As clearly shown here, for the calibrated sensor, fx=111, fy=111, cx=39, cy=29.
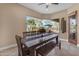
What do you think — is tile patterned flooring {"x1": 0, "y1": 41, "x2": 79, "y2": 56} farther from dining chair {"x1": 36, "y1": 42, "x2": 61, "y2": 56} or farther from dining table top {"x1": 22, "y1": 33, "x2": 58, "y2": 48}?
dining table top {"x1": 22, "y1": 33, "x2": 58, "y2": 48}

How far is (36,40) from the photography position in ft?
6.91

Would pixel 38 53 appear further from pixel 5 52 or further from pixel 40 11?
pixel 40 11

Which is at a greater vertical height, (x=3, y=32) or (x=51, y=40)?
(x=3, y=32)

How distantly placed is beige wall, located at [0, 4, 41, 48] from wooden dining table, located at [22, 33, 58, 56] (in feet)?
0.69

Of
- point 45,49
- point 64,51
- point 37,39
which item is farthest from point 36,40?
point 64,51

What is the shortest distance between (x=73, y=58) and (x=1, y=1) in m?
1.74

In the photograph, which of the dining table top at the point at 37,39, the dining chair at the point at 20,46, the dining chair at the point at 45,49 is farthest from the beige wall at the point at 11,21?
the dining chair at the point at 45,49

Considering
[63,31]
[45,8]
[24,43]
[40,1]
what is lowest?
[24,43]

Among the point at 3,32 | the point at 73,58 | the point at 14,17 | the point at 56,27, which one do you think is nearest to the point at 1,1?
the point at 14,17

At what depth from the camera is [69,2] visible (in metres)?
2.08

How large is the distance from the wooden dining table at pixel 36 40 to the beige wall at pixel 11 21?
0.21 m

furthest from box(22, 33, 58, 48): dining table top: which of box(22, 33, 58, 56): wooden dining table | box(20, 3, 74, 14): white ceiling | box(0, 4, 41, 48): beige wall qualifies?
box(20, 3, 74, 14): white ceiling

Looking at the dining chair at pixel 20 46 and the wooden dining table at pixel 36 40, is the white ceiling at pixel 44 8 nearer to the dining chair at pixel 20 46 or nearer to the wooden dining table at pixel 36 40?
the wooden dining table at pixel 36 40

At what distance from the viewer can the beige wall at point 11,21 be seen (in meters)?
2.02
